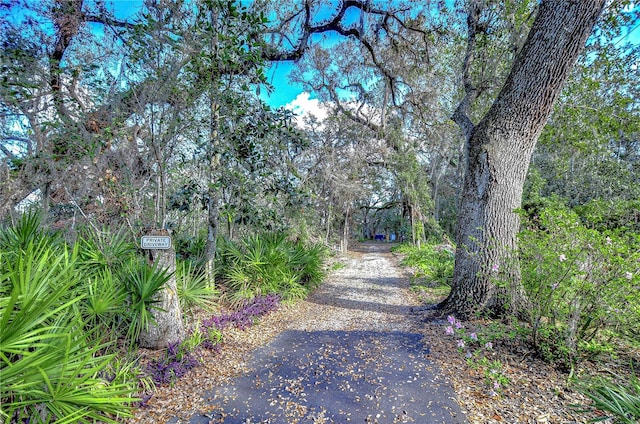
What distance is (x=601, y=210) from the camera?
3.21 m

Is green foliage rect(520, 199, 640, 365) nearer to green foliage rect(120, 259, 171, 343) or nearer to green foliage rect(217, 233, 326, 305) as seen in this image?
green foliage rect(120, 259, 171, 343)

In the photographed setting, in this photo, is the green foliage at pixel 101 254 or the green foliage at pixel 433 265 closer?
the green foliage at pixel 101 254

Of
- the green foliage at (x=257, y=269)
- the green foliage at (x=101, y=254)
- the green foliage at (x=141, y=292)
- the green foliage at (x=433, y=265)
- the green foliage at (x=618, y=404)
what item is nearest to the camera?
the green foliage at (x=618, y=404)

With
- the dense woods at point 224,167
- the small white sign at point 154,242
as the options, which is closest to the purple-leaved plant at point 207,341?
the dense woods at point 224,167

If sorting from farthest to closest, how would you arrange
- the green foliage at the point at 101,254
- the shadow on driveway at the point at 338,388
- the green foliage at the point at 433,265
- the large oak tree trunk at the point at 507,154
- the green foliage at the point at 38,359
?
the green foliage at the point at 433,265
the large oak tree trunk at the point at 507,154
the green foliage at the point at 101,254
the shadow on driveway at the point at 338,388
the green foliage at the point at 38,359

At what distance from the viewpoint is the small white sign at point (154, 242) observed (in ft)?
10.6

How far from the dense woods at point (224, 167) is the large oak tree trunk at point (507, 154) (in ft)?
0.08

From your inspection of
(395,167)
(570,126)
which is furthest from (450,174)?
(570,126)

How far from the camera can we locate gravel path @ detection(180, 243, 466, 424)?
2.46 meters

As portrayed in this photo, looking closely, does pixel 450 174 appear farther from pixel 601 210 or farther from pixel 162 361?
pixel 162 361

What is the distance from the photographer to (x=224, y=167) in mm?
4941

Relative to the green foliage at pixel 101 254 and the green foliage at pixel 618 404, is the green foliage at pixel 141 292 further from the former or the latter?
the green foliage at pixel 618 404

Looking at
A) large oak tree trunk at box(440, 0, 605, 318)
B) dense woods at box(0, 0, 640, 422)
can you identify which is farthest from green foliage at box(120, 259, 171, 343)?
large oak tree trunk at box(440, 0, 605, 318)

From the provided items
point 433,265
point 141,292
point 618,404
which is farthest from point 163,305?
point 433,265
